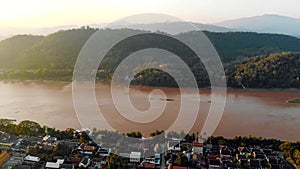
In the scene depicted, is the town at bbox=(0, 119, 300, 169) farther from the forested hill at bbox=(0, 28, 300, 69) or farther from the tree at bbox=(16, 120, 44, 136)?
the forested hill at bbox=(0, 28, 300, 69)

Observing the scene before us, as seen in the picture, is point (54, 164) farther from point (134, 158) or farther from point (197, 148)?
point (197, 148)

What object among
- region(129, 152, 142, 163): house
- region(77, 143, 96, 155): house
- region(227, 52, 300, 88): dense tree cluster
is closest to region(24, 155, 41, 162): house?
region(77, 143, 96, 155): house

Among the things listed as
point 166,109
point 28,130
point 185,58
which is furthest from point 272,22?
point 28,130

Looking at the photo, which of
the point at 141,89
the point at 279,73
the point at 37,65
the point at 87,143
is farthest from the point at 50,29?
the point at 87,143

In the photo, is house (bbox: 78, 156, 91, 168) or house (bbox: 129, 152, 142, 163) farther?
house (bbox: 129, 152, 142, 163)

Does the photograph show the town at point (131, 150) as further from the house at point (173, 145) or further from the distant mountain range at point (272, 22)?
the distant mountain range at point (272, 22)

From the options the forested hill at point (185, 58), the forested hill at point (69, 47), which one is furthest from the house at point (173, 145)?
the forested hill at point (69, 47)

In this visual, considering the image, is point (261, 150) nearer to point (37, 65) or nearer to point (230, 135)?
point (230, 135)
